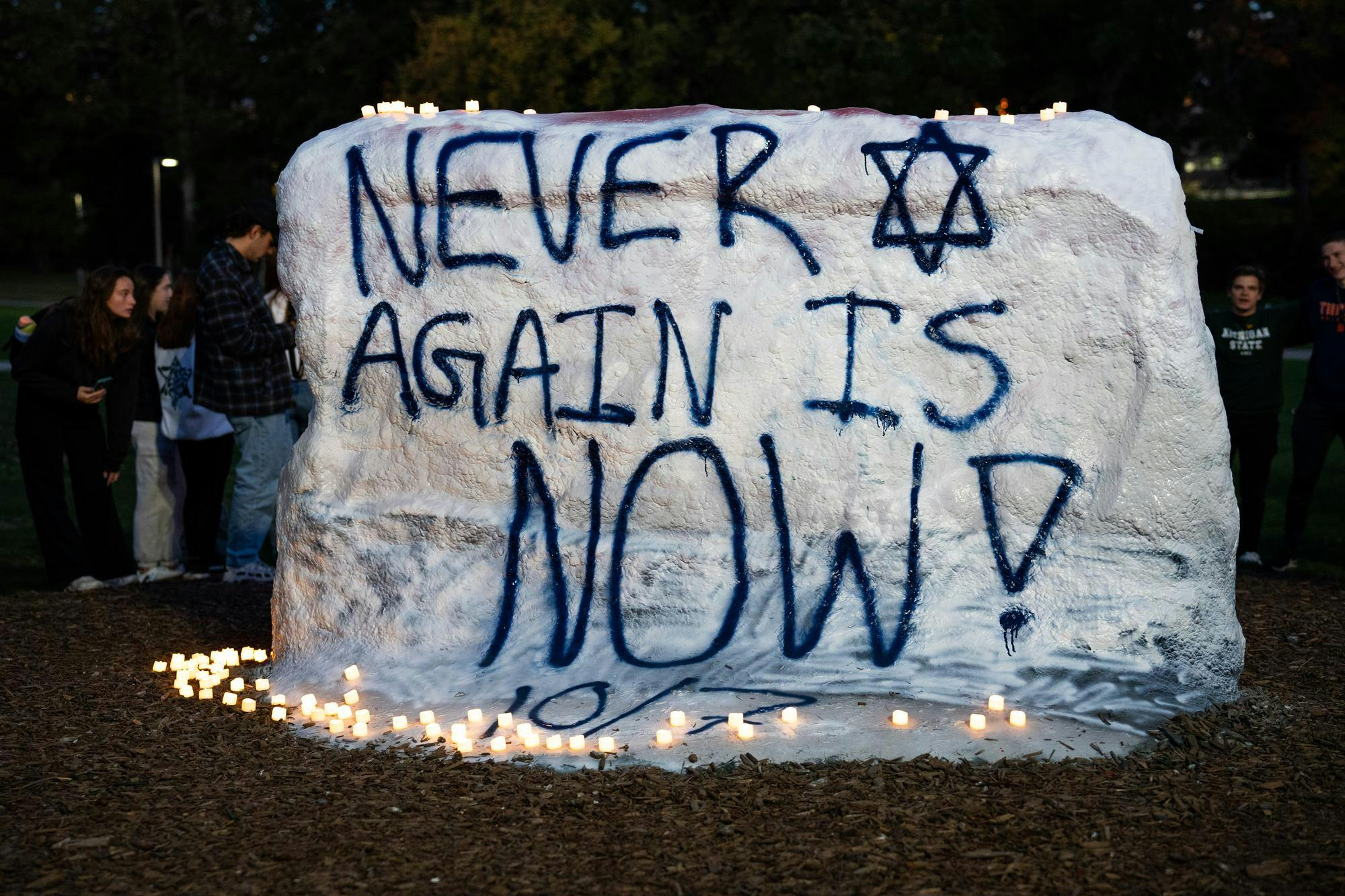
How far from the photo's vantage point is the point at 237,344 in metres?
6.88

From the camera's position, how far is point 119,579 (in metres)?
7.77

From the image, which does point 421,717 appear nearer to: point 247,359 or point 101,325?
point 247,359

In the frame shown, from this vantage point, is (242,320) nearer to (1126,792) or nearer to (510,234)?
(510,234)

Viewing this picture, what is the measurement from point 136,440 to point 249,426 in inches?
40.2

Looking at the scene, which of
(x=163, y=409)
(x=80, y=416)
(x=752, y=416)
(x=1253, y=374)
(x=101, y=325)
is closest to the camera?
(x=752, y=416)

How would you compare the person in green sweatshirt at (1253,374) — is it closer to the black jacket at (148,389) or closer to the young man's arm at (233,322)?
the young man's arm at (233,322)

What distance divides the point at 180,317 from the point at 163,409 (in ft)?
1.70

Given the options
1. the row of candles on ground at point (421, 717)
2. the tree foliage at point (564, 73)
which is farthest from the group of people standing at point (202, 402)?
the tree foliage at point (564, 73)

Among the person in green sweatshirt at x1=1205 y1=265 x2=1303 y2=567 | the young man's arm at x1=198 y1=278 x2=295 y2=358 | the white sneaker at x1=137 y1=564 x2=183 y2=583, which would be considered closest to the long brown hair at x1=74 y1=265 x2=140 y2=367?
the young man's arm at x1=198 y1=278 x2=295 y2=358

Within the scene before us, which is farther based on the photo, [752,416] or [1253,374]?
[1253,374]

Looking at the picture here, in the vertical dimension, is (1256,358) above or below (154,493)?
above

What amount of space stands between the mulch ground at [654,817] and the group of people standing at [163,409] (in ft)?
7.11

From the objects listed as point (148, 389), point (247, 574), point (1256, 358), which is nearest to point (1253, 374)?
point (1256, 358)

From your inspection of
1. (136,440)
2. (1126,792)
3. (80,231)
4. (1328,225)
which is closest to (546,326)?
(1126,792)
